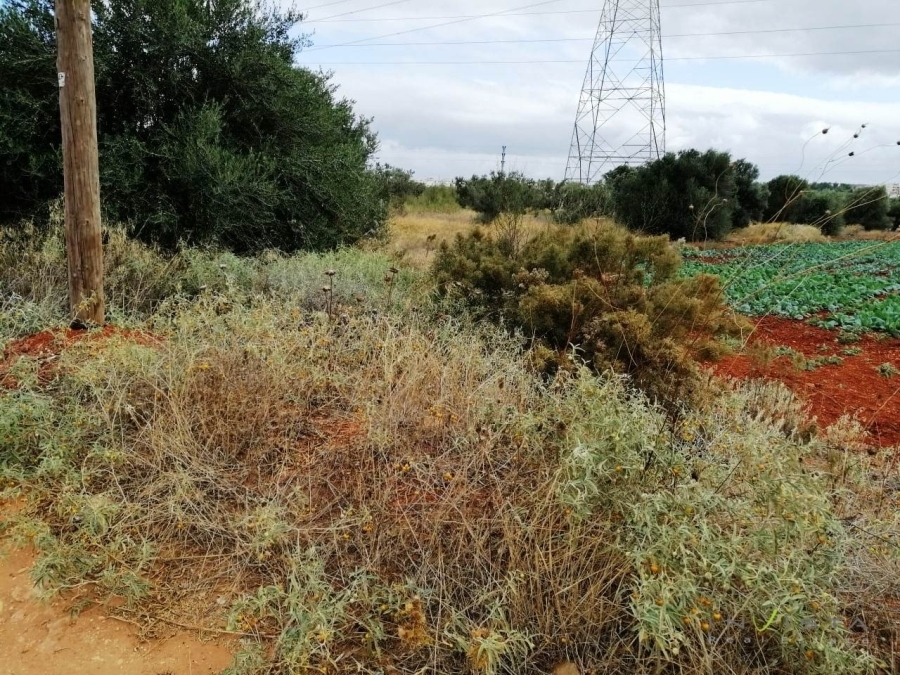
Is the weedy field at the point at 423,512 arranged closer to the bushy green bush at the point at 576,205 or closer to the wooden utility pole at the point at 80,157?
the wooden utility pole at the point at 80,157

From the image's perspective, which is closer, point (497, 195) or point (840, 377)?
point (840, 377)

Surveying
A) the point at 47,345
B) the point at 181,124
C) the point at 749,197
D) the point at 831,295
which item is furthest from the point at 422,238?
the point at 749,197

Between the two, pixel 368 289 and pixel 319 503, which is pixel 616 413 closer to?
pixel 319 503

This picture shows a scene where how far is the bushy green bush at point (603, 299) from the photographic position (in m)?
4.39

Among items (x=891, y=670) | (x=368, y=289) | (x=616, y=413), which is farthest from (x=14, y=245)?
(x=891, y=670)

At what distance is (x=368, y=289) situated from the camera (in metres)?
5.91

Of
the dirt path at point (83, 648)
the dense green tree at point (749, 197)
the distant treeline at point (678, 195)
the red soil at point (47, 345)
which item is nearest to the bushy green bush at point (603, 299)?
the red soil at point (47, 345)

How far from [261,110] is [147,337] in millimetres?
5152

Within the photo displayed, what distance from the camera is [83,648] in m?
2.24

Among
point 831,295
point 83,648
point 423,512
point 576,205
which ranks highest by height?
point 576,205

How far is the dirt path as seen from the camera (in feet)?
7.11

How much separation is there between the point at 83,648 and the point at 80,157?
12.5 feet

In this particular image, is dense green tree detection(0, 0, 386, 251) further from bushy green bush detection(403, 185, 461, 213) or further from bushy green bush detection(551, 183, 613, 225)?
bushy green bush detection(403, 185, 461, 213)

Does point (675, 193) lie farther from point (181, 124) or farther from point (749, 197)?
point (181, 124)
